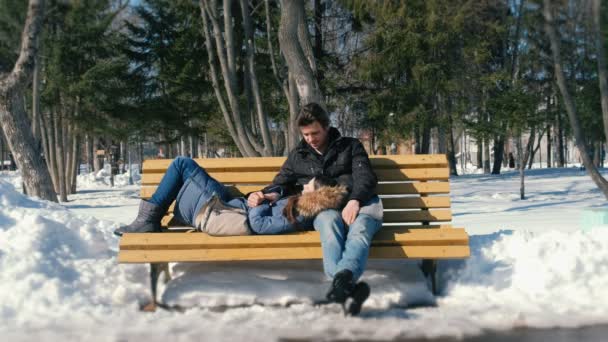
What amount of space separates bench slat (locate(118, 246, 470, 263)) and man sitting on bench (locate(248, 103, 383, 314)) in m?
0.19

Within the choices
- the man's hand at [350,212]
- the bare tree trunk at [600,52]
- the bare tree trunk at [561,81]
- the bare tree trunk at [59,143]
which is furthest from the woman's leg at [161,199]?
the bare tree trunk at [59,143]

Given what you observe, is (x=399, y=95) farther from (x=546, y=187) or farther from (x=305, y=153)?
(x=305, y=153)

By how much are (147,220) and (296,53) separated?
3892 millimetres

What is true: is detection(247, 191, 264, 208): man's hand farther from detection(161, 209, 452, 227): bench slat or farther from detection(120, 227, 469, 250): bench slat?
detection(161, 209, 452, 227): bench slat

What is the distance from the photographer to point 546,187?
1895 centimetres

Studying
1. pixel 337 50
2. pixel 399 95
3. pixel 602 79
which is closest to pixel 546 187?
pixel 399 95

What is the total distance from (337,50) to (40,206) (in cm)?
1640

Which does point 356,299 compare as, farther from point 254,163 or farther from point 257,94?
point 257,94

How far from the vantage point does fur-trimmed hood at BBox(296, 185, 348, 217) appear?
4523 mm

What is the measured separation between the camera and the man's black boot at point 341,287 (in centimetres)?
390

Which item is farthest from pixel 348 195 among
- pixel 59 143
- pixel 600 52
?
pixel 59 143

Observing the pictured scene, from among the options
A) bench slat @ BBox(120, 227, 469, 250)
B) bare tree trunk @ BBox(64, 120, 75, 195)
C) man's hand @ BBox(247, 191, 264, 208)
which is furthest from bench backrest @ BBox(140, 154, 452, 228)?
bare tree trunk @ BBox(64, 120, 75, 195)

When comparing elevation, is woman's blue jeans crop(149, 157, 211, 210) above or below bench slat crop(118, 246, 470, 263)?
above

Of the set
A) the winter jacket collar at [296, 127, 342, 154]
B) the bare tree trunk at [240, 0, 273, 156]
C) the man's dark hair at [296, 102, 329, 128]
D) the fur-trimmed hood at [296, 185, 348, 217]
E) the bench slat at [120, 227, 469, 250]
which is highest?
the bare tree trunk at [240, 0, 273, 156]
